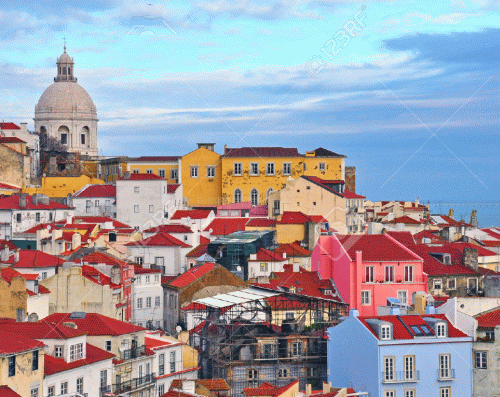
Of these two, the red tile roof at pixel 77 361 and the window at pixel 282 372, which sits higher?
the red tile roof at pixel 77 361

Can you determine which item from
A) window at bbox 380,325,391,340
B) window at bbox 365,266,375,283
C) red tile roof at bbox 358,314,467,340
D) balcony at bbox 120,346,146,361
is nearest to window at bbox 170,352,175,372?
balcony at bbox 120,346,146,361

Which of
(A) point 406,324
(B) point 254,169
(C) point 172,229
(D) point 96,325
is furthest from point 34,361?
(B) point 254,169

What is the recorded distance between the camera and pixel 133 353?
132ft

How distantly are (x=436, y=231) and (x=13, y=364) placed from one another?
56.8 metres

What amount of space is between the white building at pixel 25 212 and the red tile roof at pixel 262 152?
20199 mm

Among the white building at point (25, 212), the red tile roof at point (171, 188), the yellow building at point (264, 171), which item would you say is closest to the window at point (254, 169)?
the yellow building at point (264, 171)

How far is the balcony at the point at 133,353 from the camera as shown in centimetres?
3978

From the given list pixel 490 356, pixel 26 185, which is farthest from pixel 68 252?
pixel 490 356

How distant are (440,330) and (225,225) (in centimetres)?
4328

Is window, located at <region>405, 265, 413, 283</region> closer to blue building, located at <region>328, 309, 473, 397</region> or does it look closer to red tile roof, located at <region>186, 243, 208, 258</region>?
blue building, located at <region>328, 309, 473, 397</region>

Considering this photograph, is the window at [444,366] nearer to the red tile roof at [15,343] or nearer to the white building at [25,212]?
the red tile roof at [15,343]

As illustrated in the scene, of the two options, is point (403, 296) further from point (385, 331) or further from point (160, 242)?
point (160, 242)

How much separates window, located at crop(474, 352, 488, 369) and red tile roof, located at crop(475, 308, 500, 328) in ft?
3.41

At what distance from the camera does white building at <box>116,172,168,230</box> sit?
85.1 m
